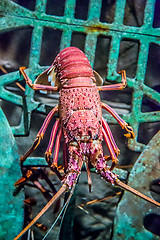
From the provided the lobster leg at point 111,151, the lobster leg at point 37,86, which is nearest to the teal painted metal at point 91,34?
the lobster leg at point 37,86

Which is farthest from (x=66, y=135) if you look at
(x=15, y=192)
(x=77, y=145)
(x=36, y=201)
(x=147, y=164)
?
(x=36, y=201)

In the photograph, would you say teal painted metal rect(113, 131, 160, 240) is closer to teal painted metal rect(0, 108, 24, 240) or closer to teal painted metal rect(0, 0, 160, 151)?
teal painted metal rect(0, 0, 160, 151)

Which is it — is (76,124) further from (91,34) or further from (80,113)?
(91,34)

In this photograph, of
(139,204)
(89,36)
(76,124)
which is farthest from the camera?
(89,36)

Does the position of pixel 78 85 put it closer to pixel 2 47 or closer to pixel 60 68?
pixel 60 68

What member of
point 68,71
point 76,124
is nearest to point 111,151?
point 76,124

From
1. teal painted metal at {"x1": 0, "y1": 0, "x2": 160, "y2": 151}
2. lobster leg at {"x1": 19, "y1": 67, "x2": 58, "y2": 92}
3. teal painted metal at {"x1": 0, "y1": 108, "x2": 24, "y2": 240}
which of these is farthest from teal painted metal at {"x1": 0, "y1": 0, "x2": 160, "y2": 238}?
teal painted metal at {"x1": 0, "y1": 108, "x2": 24, "y2": 240}
